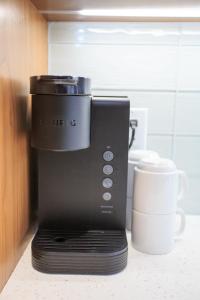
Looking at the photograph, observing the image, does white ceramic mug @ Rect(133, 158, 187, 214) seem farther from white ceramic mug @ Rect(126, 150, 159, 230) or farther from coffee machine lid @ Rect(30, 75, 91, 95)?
coffee machine lid @ Rect(30, 75, 91, 95)

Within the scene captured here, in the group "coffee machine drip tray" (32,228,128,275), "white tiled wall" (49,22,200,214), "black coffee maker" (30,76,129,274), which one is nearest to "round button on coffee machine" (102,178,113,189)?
"black coffee maker" (30,76,129,274)

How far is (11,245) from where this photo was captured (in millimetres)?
628

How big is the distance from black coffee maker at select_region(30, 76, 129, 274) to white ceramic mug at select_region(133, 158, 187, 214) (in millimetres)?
39

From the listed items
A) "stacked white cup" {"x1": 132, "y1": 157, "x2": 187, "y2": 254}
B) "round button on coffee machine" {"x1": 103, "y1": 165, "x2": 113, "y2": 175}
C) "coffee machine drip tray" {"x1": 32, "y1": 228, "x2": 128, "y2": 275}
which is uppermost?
"round button on coffee machine" {"x1": 103, "y1": 165, "x2": 113, "y2": 175}

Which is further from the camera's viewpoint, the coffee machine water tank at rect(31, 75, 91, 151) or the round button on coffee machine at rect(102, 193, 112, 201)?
the round button on coffee machine at rect(102, 193, 112, 201)

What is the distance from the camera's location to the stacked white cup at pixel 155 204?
0.68 meters

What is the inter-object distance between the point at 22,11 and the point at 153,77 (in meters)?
0.41

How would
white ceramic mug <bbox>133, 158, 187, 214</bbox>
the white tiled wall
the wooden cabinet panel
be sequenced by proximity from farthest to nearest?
the white tiled wall, white ceramic mug <bbox>133, 158, 187, 214</bbox>, the wooden cabinet panel

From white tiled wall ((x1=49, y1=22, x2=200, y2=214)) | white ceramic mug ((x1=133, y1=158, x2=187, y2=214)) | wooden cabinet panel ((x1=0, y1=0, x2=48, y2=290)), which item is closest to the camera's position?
wooden cabinet panel ((x1=0, y1=0, x2=48, y2=290))

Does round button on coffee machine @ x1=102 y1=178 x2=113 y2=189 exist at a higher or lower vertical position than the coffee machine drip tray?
higher

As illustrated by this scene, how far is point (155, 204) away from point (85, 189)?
0.15 meters

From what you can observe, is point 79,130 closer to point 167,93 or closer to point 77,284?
point 77,284

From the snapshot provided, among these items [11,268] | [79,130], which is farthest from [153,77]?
[11,268]

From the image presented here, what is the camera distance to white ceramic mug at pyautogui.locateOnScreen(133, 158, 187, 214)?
682 mm
